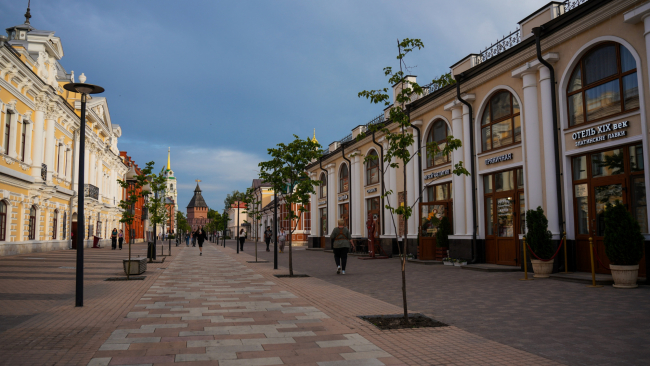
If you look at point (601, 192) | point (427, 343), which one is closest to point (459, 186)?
point (601, 192)

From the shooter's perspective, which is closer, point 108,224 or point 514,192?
point 514,192

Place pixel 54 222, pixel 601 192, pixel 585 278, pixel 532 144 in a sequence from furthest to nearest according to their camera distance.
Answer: pixel 54 222 → pixel 532 144 → pixel 601 192 → pixel 585 278

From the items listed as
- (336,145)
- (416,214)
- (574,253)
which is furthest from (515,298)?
(336,145)

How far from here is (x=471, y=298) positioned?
969cm

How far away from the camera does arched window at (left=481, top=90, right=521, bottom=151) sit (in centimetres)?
1608

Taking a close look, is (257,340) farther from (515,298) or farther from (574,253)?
(574,253)

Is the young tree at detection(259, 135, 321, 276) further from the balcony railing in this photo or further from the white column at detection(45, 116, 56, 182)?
the balcony railing

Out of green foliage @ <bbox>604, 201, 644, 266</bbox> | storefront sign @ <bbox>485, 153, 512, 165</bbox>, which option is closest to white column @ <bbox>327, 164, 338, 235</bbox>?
storefront sign @ <bbox>485, 153, 512, 165</bbox>

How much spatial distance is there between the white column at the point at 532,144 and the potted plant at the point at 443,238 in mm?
4858

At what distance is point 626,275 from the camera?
10.2 metres

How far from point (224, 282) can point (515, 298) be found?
7672mm

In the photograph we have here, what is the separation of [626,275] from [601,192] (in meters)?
3.05

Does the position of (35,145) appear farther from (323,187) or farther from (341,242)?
(341,242)

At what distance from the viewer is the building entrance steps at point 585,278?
430 inches
